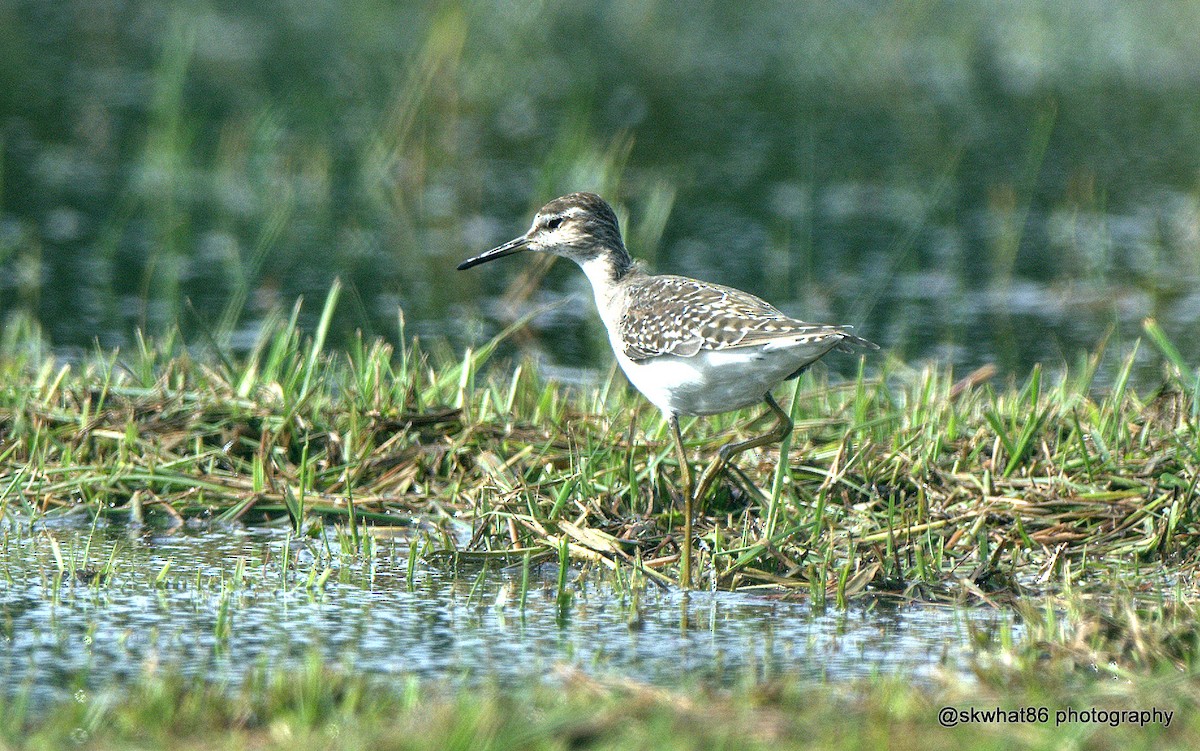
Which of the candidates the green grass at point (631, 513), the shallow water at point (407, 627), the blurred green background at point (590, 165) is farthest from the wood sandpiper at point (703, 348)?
the blurred green background at point (590, 165)

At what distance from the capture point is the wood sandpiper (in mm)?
5668

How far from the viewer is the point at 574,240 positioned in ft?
23.0

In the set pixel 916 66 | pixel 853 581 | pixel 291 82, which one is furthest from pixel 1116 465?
pixel 916 66

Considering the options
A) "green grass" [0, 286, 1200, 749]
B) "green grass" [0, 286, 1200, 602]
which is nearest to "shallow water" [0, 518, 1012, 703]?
"green grass" [0, 286, 1200, 749]

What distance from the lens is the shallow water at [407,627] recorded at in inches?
189

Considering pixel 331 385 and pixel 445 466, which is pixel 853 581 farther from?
pixel 331 385

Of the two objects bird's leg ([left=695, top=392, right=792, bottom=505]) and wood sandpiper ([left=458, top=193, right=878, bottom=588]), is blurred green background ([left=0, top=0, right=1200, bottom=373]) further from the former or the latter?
bird's leg ([left=695, top=392, right=792, bottom=505])

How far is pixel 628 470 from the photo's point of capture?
21.1 ft

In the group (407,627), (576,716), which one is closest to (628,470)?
(407,627)

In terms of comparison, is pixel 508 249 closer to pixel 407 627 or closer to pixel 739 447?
pixel 739 447

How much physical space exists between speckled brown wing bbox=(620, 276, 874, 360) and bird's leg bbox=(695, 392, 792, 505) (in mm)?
374

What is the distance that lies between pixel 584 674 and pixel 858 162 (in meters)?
11.9

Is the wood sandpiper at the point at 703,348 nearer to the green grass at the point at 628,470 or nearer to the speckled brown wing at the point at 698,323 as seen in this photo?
the speckled brown wing at the point at 698,323

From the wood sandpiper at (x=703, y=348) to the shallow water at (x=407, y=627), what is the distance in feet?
1.63
